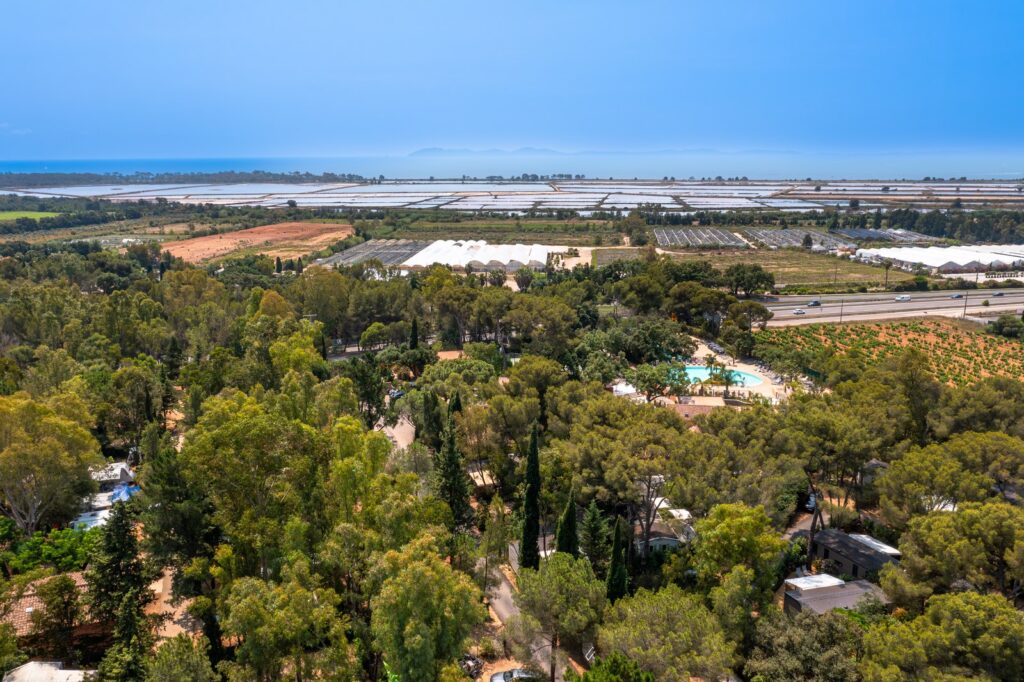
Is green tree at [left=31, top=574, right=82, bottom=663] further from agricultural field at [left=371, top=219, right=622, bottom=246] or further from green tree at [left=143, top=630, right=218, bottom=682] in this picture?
agricultural field at [left=371, top=219, right=622, bottom=246]

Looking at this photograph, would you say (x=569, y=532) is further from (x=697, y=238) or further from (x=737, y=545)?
(x=697, y=238)

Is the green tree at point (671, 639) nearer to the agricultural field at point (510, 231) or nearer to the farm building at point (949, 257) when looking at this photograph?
the farm building at point (949, 257)

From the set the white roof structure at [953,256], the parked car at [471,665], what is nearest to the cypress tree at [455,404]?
the parked car at [471,665]

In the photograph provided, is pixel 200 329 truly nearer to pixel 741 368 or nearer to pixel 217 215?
pixel 741 368

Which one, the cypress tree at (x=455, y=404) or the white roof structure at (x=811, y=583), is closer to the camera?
the white roof structure at (x=811, y=583)

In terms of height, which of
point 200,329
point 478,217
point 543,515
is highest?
point 478,217

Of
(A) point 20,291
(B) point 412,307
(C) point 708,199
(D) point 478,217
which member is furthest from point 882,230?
(A) point 20,291

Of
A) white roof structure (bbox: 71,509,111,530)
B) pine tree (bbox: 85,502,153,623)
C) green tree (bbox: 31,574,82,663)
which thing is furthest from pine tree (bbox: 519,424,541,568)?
white roof structure (bbox: 71,509,111,530)
